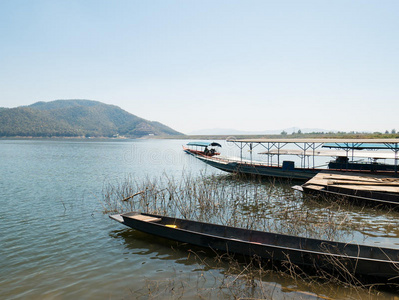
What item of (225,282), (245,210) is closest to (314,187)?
(245,210)

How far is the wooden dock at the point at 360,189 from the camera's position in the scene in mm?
16125

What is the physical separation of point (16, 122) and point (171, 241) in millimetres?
215496

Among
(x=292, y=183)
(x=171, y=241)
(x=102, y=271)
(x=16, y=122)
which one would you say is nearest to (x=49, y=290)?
(x=102, y=271)

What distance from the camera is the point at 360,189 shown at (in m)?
17.0

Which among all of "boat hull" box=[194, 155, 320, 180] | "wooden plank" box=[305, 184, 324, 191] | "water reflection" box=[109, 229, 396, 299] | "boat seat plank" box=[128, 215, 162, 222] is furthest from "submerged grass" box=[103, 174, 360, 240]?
"boat hull" box=[194, 155, 320, 180]

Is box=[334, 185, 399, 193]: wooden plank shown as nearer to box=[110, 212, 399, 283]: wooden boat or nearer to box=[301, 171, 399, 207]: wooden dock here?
box=[301, 171, 399, 207]: wooden dock

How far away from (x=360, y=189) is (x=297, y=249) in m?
11.1

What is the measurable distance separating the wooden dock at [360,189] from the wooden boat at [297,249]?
9.18m

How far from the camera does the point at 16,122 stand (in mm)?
185750

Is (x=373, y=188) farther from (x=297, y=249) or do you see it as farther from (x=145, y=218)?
(x=145, y=218)

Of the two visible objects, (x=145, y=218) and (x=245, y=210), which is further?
(x=245, y=210)

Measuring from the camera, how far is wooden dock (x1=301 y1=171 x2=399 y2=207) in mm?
16125

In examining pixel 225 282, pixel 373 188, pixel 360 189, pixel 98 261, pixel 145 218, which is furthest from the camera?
pixel 373 188

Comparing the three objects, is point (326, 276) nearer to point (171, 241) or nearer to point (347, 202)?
point (171, 241)
